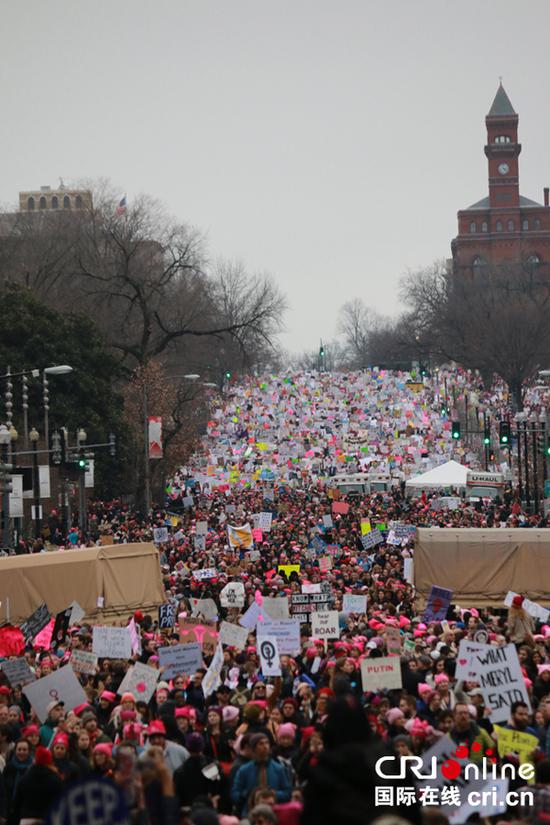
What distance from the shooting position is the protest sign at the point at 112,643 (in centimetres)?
1686

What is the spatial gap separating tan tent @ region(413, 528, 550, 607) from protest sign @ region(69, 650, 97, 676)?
899 centimetres

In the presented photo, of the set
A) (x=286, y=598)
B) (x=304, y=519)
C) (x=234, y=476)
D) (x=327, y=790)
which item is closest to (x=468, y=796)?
(x=327, y=790)

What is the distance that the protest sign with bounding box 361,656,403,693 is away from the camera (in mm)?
13555

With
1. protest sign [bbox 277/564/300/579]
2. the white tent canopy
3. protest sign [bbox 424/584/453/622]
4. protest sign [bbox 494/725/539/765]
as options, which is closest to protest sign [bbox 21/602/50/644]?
protest sign [bbox 424/584/453/622]

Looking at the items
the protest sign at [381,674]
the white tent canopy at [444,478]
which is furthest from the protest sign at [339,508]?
the protest sign at [381,674]

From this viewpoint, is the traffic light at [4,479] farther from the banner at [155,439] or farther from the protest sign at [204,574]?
the banner at [155,439]

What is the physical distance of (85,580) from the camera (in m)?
24.0

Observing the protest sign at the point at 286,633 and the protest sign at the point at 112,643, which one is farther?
the protest sign at the point at 112,643

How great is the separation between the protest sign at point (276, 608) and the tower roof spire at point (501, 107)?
141577mm

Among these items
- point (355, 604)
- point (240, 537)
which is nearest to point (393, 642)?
point (355, 604)

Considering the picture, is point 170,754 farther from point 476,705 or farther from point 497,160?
point 497,160

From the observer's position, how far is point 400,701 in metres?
12.8

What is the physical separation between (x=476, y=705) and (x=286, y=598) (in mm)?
7585

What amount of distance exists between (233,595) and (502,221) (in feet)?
441
